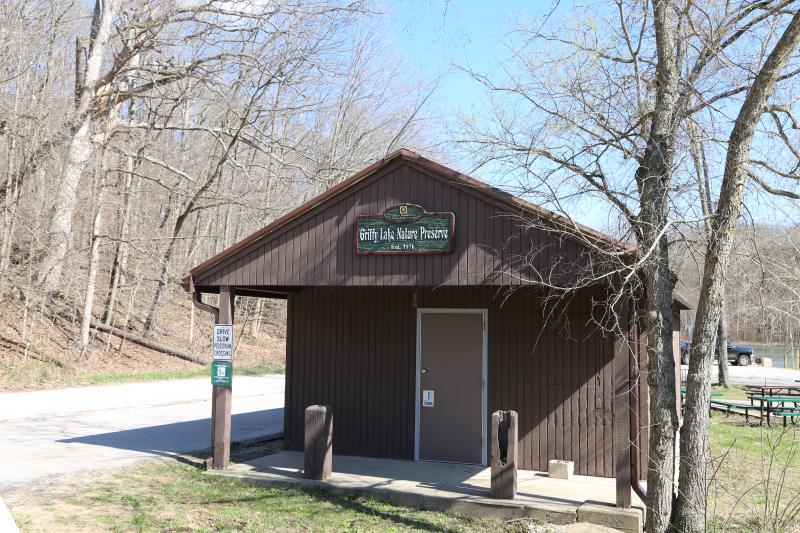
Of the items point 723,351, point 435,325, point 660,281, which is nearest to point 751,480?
point 660,281

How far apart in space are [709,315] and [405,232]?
3.55m

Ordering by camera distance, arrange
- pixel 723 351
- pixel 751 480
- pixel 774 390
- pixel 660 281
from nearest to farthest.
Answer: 1. pixel 660 281
2. pixel 751 480
3. pixel 774 390
4. pixel 723 351

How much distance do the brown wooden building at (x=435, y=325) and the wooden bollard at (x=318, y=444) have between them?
1.61 meters

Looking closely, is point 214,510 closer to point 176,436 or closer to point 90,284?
point 176,436

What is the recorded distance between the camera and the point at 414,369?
400 inches

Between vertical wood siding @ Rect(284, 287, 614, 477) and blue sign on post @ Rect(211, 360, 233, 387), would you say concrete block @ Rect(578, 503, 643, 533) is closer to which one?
vertical wood siding @ Rect(284, 287, 614, 477)

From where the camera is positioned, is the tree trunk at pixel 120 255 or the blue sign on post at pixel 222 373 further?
the tree trunk at pixel 120 255

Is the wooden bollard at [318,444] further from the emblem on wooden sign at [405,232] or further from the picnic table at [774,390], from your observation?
the picnic table at [774,390]

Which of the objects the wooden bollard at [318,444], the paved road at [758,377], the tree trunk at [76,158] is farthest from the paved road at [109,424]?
the paved road at [758,377]

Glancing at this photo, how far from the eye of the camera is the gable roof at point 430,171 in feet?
24.9

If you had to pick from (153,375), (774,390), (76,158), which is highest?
(76,158)

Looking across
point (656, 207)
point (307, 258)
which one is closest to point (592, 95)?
point (656, 207)

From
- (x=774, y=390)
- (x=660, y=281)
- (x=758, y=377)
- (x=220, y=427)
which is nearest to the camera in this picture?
(x=660, y=281)

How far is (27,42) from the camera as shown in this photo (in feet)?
74.2
